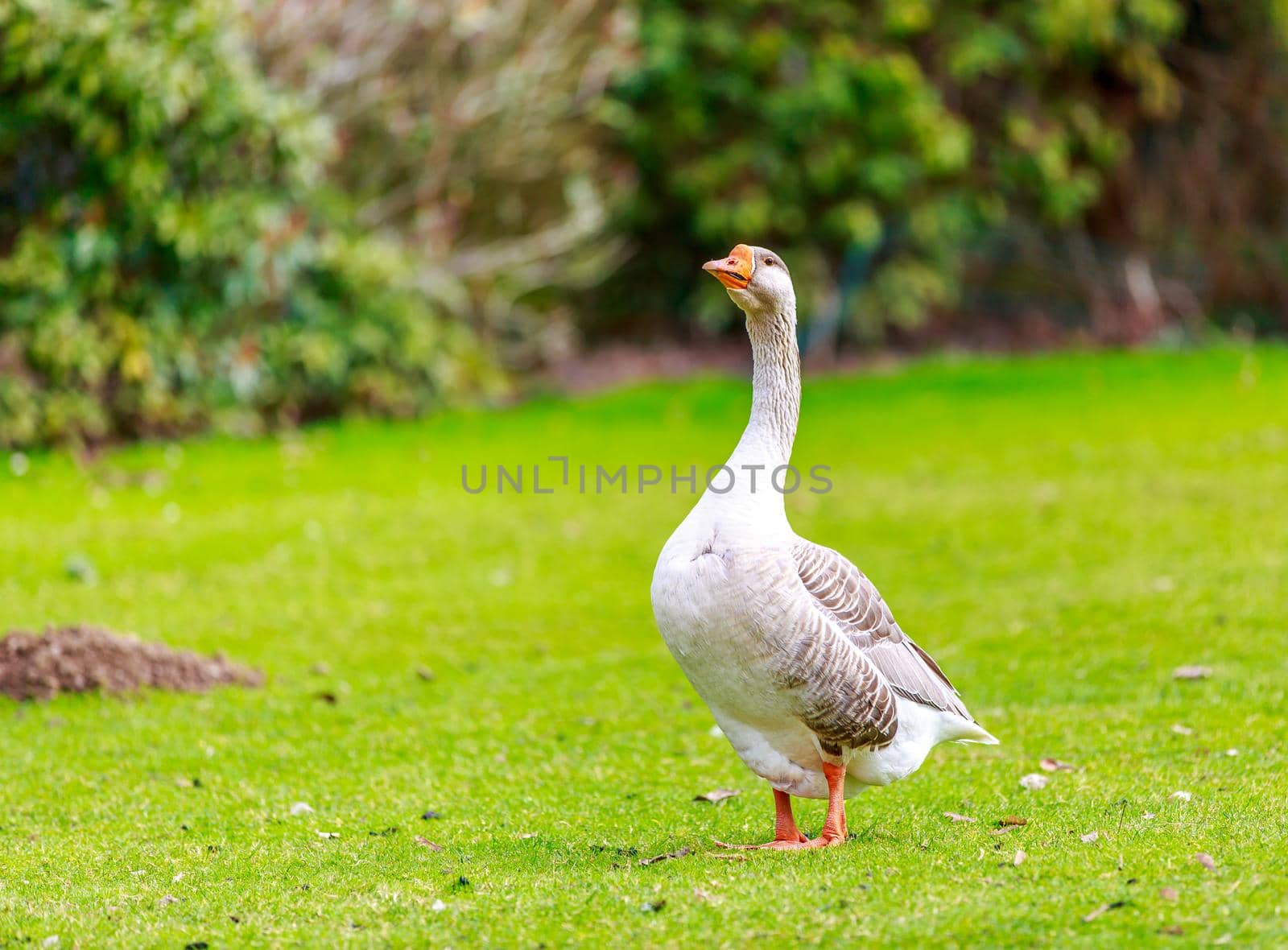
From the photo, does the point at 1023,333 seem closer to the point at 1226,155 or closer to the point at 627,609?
the point at 1226,155

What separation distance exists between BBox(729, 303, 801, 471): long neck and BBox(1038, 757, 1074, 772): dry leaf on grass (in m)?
1.99

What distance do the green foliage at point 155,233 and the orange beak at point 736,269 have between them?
937 centimetres

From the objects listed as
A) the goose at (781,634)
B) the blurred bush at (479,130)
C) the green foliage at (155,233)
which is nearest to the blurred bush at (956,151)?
the blurred bush at (479,130)

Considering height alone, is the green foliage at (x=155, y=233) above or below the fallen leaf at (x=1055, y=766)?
above

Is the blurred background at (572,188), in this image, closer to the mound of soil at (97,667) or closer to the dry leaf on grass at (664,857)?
the mound of soil at (97,667)

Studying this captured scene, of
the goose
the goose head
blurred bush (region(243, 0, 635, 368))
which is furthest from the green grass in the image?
blurred bush (region(243, 0, 635, 368))

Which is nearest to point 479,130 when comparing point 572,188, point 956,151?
point 572,188

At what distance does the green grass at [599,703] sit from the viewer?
465 cm

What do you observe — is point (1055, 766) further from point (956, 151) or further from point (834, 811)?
point (956, 151)

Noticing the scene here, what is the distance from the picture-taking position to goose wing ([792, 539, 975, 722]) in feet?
16.4

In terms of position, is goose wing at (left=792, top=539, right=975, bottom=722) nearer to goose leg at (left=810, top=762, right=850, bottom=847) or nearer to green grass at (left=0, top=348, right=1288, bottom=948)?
goose leg at (left=810, top=762, right=850, bottom=847)

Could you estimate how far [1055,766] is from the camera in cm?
625

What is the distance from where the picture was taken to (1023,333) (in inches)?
839

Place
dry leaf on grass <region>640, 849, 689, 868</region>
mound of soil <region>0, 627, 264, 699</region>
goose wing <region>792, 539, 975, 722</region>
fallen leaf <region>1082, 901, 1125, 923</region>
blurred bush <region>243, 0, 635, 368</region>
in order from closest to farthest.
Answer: fallen leaf <region>1082, 901, 1125, 923</region> → goose wing <region>792, 539, 975, 722</region> → dry leaf on grass <region>640, 849, 689, 868</region> → mound of soil <region>0, 627, 264, 699</region> → blurred bush <region>243, 0, 635, 368</region>
